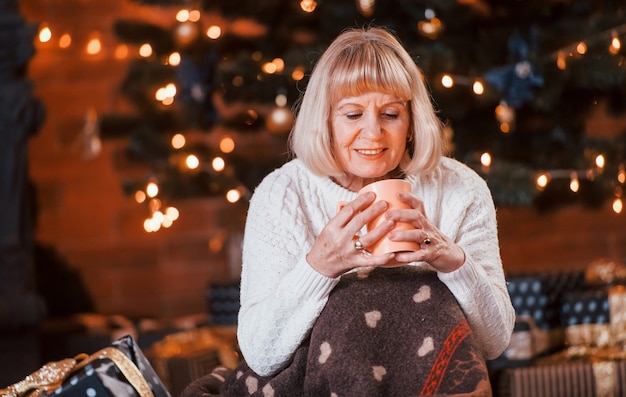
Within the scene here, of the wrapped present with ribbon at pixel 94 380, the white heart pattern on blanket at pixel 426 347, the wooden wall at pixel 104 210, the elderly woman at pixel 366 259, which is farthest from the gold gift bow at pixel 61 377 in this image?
the wooden wall at pixel 104 210

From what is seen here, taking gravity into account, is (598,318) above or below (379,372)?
below

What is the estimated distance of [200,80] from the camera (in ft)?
8.02

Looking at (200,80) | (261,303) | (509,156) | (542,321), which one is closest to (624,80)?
(509,156)

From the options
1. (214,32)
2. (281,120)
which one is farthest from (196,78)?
(281,120)

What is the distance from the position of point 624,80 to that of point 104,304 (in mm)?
1622

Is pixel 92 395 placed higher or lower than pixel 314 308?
lower

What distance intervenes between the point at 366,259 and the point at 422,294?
A: 0.10 metres

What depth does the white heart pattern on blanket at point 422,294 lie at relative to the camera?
118 cm

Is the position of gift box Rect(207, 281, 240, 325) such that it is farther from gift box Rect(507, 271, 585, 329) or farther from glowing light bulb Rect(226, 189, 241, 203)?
gift box Rect(507, 271, 585, 329)

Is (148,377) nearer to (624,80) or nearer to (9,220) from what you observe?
(9,220)

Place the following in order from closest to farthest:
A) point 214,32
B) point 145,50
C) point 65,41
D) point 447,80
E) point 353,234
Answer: point 353,234, point 447,80, point 214,32, point 145,50, point 65,41

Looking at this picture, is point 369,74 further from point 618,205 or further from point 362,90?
point 618,205

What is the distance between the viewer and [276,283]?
127 centimetres

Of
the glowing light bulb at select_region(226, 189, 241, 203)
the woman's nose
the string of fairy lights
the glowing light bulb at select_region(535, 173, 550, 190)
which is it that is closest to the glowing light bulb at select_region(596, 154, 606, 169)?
the string of fairy lights
